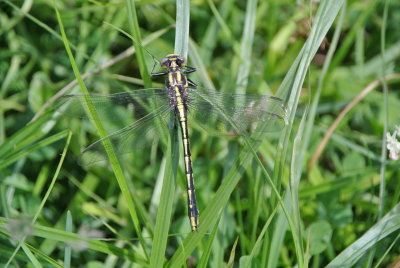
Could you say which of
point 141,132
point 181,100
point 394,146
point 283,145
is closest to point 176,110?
point 181,100

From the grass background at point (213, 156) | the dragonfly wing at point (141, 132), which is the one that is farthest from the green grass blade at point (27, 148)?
the dragonfly wing at point (141, 132)

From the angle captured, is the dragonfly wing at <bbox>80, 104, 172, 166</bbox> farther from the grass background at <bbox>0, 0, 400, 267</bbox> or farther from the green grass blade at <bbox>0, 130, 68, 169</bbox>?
the green grass blade at <bbox>0, 130, 68, 169</bbox>

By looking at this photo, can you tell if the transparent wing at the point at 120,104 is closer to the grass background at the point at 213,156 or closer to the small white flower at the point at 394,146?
the grass background at the point at 213,156

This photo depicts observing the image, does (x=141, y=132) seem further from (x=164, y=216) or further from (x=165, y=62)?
(x=164, y=216)

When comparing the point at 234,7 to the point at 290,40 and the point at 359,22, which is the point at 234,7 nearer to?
the point at 290,40

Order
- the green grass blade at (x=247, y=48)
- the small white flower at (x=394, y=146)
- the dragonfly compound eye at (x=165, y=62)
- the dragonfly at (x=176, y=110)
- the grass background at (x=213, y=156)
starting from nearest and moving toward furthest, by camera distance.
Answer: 1. the grass background at (x=213, y=156)
2. the small white flower at (x=394, y=146)
3. the dragonfly at (x=176, y=110)
4. the dragonfly compound eye at (x=165, y=62)
5. the green grass blade at (x=247, y=48)

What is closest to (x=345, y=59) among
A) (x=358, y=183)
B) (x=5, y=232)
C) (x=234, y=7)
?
(x=234, y=7)
